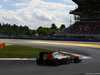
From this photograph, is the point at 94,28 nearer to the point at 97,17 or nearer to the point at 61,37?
the point at 97,17

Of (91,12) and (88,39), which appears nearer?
(88,39)

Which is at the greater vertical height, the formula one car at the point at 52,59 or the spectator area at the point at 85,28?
the spectator area at the point at 85,28

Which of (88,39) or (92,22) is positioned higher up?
(92,22)

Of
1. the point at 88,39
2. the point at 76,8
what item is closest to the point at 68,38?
the point at 88,39

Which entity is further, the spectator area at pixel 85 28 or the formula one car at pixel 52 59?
the spectator area at pixel 85 28

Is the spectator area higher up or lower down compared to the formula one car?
higher up

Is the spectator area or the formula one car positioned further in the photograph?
the spectator area

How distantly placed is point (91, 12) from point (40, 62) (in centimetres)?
5187

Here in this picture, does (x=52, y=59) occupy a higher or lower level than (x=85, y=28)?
lower

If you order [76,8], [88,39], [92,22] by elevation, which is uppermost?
[76,8]

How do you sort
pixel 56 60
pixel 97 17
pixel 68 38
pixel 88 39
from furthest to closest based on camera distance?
pixel 97 17, pixel 68 38, pixel 88 39, pixel 56 60

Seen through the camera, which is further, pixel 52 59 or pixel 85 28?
pixel 85 28

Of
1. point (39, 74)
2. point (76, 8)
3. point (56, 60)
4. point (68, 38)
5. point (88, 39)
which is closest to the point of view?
point (39, 74)

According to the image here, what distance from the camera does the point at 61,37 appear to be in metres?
54.4
